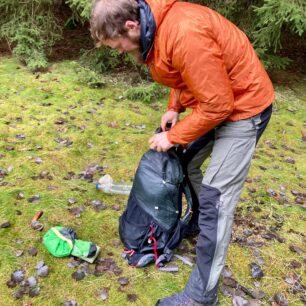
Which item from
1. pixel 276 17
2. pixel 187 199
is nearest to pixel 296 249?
pixel 187 199

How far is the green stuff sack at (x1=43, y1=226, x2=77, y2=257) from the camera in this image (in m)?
3.37

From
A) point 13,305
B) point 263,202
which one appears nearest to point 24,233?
point 13,305

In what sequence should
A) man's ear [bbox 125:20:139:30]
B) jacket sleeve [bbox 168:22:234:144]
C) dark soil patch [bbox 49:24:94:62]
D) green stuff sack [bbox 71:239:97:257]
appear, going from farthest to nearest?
dark soil patch [bbox 49:24:94:62] → green stuff sack [bbox 71:239:97:257] → man's ear [bbox 125:20:139:30] → jacket sleeve [bbox 168:22:234:144]

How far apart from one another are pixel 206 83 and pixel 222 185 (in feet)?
2.43

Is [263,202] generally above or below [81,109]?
above

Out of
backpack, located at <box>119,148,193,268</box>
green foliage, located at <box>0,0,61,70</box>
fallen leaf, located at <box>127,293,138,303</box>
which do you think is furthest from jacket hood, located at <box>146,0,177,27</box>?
green foliage, located at <box>0,0,61,70</box>

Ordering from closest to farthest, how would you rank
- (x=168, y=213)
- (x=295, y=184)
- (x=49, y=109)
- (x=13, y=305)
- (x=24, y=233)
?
(x=13, y=305)
(x=168, y=213)
(x=24, y=233)
(x=295, y=184)
(x=49, y=109)

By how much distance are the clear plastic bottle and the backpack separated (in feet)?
2.87

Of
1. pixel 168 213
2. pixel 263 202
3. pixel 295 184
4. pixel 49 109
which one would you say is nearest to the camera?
pixel 168 213

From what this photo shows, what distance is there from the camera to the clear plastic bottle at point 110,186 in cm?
436

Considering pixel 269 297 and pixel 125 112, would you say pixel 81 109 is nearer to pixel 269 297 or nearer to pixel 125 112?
pixel 125 112

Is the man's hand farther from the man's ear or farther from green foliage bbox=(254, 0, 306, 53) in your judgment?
green foliage bbox=(254, 0, 306, 53)

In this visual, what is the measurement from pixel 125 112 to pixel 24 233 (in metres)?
3.21

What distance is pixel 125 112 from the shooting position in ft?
20.9
